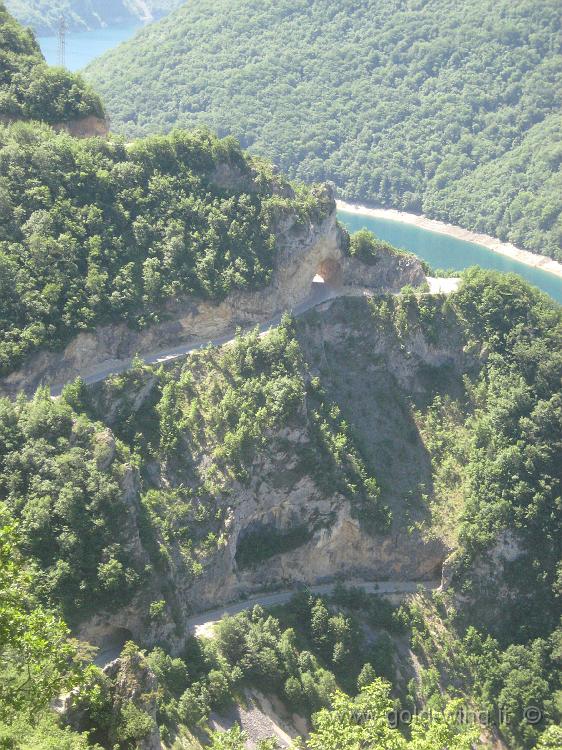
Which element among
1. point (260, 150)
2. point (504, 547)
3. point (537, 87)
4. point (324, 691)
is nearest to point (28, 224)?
point (324, 691)

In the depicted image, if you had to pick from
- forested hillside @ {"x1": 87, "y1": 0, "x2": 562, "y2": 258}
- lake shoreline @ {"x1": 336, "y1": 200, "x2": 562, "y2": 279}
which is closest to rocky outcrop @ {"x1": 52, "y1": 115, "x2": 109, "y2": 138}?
lake shoreline @ {"x1": 336, "y1": 200, "x2": 562, "y2": 279}

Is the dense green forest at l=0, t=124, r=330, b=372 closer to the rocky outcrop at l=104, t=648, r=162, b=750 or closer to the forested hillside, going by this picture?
the rocky outcrop at l=104, t=648, r=162, b=750

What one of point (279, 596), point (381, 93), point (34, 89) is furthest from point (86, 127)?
point (381, 93)

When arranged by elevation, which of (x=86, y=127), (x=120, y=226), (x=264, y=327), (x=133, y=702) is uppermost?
(x=86, y=127)

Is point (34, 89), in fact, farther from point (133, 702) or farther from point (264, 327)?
point (133, 702)

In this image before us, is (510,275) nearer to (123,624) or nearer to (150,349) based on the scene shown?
(150,349)

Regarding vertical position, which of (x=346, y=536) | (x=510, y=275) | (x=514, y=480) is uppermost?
(x=510, y=275)
